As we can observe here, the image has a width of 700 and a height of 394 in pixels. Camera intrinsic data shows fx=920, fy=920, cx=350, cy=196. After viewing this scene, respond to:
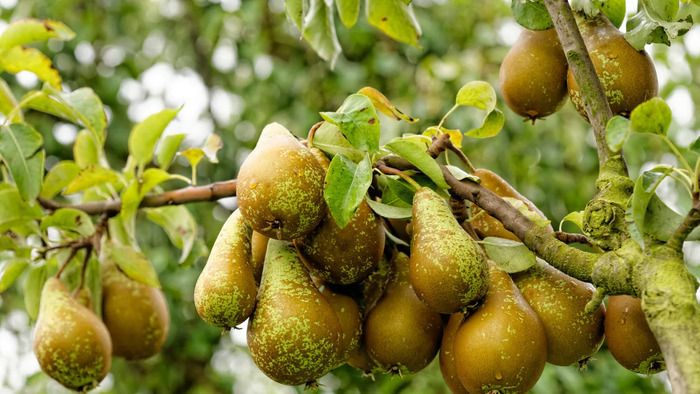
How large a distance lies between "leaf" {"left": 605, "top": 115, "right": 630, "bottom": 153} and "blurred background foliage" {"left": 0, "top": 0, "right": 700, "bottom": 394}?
2123mm

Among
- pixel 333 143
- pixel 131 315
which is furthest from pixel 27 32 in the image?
pixel 333 143

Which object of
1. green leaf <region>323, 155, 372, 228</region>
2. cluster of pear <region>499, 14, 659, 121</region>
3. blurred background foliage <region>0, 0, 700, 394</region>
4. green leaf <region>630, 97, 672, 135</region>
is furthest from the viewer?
blurred background foliage <region>0, 0, 700, 394</region>

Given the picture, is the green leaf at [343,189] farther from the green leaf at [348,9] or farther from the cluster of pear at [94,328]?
the cluster of pear at [94,328]

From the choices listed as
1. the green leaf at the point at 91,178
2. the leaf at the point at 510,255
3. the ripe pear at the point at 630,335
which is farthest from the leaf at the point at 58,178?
the ripe pear at the point at 630,335

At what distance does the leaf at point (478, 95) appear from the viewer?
3.34ft

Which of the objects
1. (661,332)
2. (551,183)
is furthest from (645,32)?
(551,183)

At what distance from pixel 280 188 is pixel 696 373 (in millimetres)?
406

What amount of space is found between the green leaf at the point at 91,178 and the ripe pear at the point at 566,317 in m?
0.73

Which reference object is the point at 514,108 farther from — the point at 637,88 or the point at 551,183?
the point at 551,183

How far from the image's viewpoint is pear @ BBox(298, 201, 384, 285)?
2.96 feet

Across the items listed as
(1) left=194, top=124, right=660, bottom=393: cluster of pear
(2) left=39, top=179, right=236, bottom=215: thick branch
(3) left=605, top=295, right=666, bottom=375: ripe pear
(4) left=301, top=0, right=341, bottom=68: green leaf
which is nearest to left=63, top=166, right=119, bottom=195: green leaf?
(2) left=39, top=179, right=236, bottom=215: thick branch

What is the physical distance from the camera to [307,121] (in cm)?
319

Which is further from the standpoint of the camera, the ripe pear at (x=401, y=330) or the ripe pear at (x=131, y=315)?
the ripe pear at (x=131, y=315)

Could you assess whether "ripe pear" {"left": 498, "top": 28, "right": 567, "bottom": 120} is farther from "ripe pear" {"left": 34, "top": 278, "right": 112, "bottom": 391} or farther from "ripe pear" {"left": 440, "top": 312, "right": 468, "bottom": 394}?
"ripe pear" {"left": 34, "top": 278, "right": 112, "bottom": 391}
